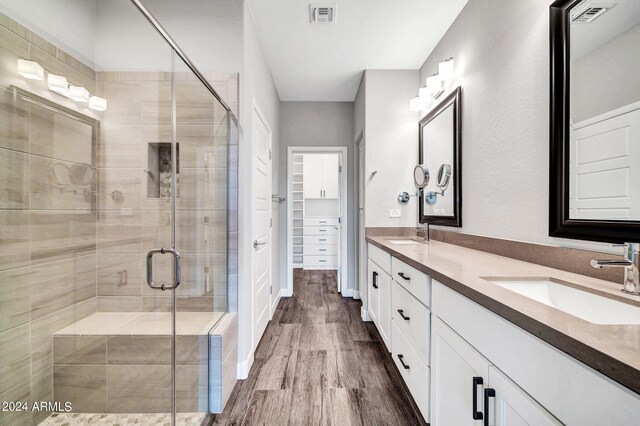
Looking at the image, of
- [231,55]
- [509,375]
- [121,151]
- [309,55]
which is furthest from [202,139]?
[509,375]

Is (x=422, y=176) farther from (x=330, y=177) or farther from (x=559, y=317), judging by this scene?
(x=330, y=177)

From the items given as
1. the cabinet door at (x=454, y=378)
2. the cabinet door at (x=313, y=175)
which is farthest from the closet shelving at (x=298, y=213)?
the cabinet door at (x=454, y=378)

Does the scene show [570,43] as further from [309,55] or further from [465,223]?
[309,55]

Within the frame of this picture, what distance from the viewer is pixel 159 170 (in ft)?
5.05

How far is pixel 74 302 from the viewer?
4.35ft

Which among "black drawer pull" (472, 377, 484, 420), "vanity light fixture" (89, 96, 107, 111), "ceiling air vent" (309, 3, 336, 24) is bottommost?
"black drawer pull" (472, 377, 484, 420)

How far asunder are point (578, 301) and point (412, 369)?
87 centimetres

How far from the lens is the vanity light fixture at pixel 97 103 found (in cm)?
133

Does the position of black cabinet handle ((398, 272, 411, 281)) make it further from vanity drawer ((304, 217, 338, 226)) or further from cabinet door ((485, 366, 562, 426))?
vanity drawer ((304, 217, 338, 226))

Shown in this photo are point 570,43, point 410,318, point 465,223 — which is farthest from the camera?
point 465,223

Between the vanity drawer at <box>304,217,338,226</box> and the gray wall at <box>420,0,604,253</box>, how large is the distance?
11.8 feet

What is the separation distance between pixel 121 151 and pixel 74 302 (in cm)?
75

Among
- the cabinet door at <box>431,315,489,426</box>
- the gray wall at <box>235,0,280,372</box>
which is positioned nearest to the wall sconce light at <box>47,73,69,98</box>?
the gray wall at <box>235,0,280,372</box>

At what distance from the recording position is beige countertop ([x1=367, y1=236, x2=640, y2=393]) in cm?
47
